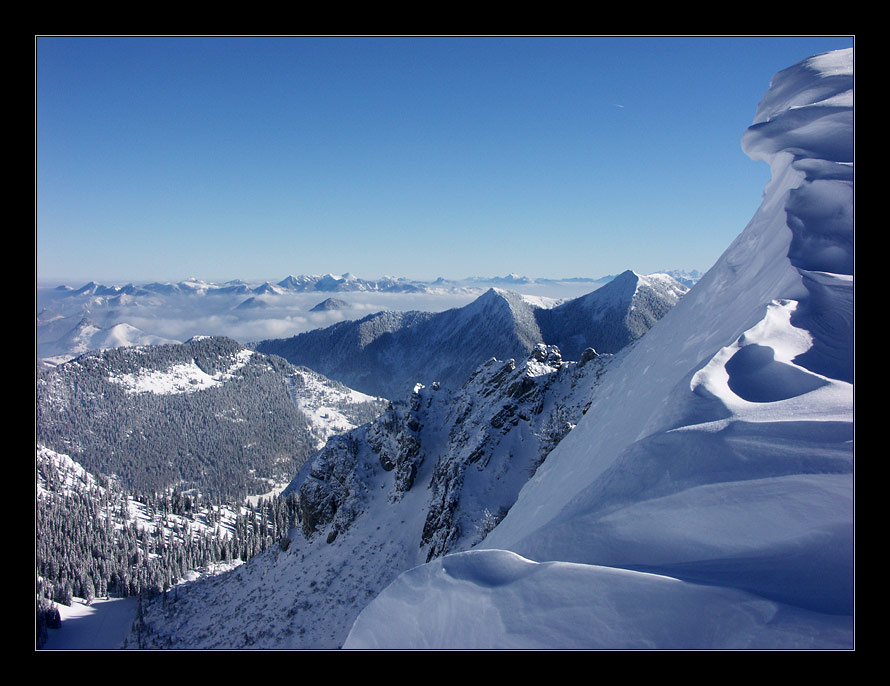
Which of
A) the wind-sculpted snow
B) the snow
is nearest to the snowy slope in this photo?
the wind-sculpted snow

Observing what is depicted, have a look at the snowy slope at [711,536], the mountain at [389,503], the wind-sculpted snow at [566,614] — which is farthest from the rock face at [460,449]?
the wind-sculpted snow at [566,614]

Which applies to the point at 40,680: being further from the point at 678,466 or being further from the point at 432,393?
the point at 432,393

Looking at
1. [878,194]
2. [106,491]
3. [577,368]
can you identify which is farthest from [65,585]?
[878,194]

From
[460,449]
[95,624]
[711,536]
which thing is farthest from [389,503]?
[95,624]

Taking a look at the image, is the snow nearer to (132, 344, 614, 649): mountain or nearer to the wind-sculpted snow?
(132, 344, 614, 649): mountain

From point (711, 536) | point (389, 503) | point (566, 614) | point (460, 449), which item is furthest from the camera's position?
point (389, 503)

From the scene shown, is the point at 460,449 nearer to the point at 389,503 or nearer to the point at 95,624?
the point at 389,503

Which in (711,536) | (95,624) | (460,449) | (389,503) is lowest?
Result: (95,624)
